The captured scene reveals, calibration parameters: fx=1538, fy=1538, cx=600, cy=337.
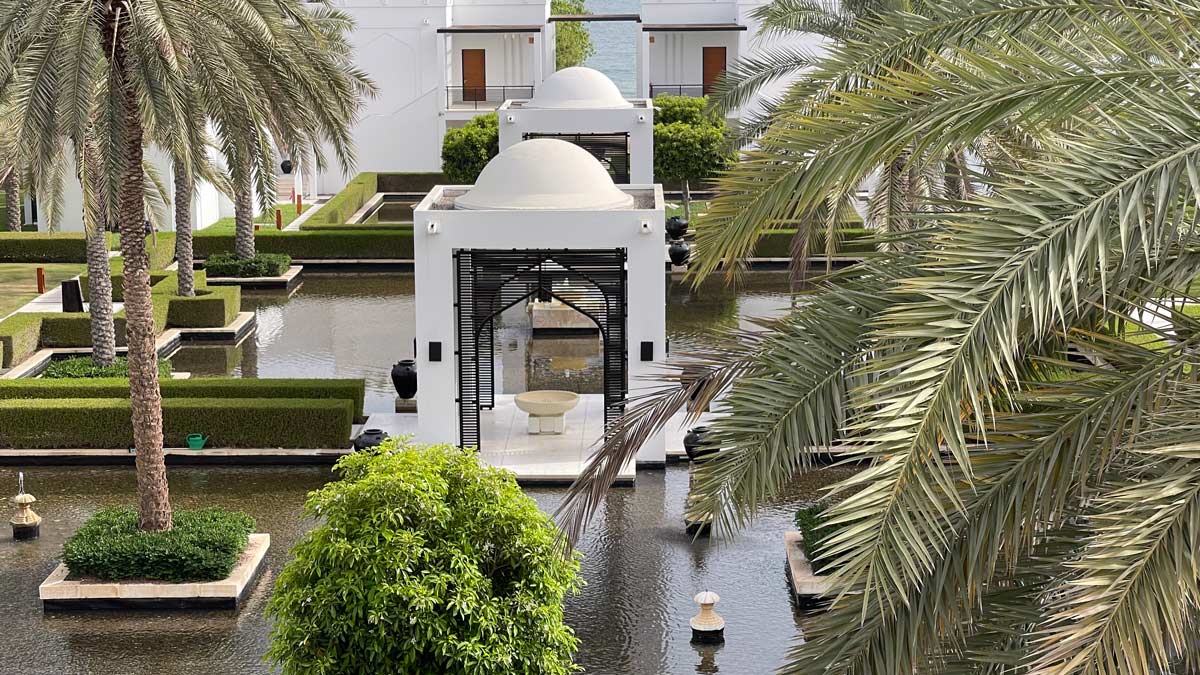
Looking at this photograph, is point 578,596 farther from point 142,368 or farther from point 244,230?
point 244,230

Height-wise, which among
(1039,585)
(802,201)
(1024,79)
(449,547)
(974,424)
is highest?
(1024,79)

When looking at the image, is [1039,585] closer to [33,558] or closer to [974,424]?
[974,424]

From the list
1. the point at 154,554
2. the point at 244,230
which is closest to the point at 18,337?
the point at 244,230

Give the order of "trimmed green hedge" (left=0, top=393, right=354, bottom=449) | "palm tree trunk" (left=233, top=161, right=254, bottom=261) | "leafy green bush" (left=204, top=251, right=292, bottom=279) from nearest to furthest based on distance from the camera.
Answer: "trimmed green hedge" (left=0, top=393, right=354, bottom=449), "palm tree trunk" (left=233, top=161, right=254, bottom=261), "leafy green bush" (left=204, top=251, right=292, bottom=279)

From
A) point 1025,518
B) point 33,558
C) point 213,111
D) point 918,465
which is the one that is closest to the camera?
point 918,465

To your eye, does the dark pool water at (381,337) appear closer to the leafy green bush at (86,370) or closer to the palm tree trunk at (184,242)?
the palm tree trunk at (184,242)

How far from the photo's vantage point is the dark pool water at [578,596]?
44.2ft

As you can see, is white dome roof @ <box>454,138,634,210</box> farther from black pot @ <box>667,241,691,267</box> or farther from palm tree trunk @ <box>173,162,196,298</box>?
black pot @ <box>667,241,691,267</box>

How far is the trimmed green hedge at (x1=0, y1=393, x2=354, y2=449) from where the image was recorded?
1938 centimetres

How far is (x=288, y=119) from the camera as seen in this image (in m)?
16.9

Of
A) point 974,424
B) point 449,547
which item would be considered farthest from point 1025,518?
point 449,547

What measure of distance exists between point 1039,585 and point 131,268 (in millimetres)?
10758

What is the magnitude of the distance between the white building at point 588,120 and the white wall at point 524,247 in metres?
12.2

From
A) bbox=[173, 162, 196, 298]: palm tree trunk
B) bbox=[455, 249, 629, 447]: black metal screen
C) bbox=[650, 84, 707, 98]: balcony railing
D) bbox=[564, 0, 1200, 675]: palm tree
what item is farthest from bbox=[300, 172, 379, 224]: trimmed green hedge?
bbox=[564, 0, 1200, 675]: palm tree
